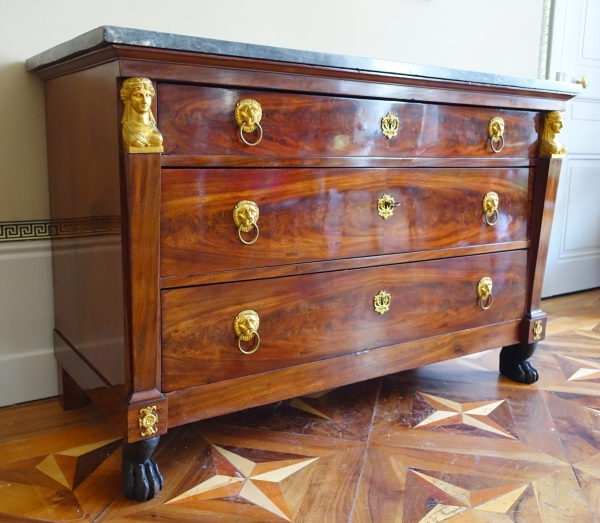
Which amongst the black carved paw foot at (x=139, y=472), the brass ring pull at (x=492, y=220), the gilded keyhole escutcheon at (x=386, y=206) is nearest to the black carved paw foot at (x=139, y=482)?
the black carved paw foot at (x=139, y=472)

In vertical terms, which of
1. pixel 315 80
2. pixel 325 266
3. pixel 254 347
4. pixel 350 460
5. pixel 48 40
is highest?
pixel 48 40

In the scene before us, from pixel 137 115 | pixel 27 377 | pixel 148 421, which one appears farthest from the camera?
pixel 27 377

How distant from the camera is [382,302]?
1.44 meters

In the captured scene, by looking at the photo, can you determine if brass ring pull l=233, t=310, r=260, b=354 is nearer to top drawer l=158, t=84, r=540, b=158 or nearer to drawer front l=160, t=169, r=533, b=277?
drawer front l=160, t=169, r=533, b=277

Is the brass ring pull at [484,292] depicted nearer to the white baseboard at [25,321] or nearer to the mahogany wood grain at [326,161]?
the mahogany wood grain at [326,161]

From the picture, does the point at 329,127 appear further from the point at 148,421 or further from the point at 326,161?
the point at 148,421

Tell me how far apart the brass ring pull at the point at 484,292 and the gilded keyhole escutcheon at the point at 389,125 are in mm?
484

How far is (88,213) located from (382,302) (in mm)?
667

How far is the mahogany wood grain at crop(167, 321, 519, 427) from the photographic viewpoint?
122cm

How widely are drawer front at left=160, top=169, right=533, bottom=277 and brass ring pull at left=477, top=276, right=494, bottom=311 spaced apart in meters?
0.10

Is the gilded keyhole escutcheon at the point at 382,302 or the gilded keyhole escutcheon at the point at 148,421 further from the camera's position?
the gilded keyhole escutcheon at the point at 382,302

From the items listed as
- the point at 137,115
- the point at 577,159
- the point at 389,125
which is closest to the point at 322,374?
the point at 389,125

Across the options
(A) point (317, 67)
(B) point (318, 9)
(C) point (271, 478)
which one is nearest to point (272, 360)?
(C) point (271, 478)

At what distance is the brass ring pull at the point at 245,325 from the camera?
4.06ft
